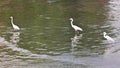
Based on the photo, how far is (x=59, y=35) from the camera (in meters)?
22.1

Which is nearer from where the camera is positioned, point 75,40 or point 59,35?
point 75,40

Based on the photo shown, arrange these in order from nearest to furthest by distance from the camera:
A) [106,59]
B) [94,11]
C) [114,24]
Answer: [106,59], [114,24], [94,11]

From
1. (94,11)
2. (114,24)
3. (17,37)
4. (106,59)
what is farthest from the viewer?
(94,11)

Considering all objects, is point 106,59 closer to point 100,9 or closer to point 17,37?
point 17,37

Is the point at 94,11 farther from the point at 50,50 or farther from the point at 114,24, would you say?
the point at 50,50

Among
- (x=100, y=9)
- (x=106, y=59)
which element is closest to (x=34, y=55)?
(x=106, y=59)

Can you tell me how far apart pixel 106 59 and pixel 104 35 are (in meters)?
3.03

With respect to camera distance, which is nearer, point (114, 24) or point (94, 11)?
point (114, 24)

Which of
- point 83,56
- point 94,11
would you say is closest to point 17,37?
point 83,56

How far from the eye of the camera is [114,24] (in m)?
24.3

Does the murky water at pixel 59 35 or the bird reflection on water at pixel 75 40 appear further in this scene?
the bird reflection on water at pixel 75 40

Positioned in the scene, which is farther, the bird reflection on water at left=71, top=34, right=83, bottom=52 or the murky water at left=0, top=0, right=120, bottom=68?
the bird reflection on water at left=71, top=34, right=83, bottom=52

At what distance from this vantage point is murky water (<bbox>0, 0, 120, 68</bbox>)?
1795 centimetres

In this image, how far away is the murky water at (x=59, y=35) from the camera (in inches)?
707
